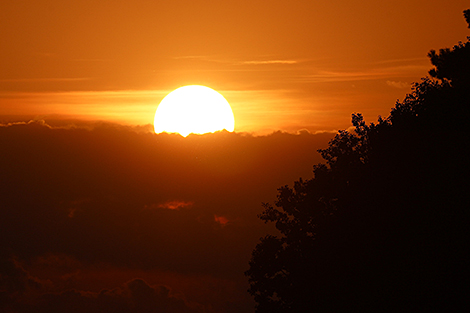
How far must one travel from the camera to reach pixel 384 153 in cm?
3319

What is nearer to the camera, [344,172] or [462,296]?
[462,296]

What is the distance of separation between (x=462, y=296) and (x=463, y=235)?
2.58m

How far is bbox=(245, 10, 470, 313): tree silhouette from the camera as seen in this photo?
28375 millimetres

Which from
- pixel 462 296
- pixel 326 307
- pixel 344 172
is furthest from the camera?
pixel 344 172

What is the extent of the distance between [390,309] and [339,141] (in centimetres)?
1132

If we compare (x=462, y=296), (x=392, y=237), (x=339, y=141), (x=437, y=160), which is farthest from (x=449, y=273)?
(x=339, y=141)

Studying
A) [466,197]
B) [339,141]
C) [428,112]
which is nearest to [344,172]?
[339,141]

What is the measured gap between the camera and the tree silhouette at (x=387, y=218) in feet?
93.1

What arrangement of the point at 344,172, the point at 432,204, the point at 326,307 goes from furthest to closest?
the point at 344,172 → the point at 326,307 → the point at 432,204

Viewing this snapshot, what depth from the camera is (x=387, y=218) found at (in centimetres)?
3045

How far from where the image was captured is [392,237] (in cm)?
2983

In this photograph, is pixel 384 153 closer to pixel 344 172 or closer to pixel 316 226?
pixel 344 172

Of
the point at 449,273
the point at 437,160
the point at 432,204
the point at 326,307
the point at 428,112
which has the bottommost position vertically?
the point at 326,307

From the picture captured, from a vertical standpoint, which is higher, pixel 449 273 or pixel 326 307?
pixel 449 273
